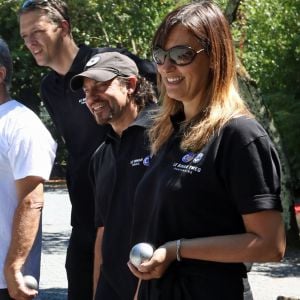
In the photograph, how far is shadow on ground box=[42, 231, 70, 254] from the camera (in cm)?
1288

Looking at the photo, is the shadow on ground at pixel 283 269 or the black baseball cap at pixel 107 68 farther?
the shadow on ground at pixel 283 269

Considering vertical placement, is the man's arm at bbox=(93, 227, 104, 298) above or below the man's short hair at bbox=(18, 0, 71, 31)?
below

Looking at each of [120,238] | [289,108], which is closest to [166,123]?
[120,238]

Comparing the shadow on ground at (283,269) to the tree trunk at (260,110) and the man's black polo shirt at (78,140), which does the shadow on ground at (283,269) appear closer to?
the tree trunk at (260,110)

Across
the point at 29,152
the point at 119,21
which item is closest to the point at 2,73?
the point at 29,152

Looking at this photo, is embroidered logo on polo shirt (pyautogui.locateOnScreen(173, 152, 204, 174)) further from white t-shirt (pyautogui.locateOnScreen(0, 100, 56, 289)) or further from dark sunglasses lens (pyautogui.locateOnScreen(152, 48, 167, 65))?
white t-shirt (pyautogui.locateOnScreen(0, 100, 56, 289))

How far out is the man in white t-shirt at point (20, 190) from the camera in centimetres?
396

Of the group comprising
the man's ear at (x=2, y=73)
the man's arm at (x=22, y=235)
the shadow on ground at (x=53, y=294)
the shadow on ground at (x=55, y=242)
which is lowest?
the shadow on ground at (x=55, y=242)

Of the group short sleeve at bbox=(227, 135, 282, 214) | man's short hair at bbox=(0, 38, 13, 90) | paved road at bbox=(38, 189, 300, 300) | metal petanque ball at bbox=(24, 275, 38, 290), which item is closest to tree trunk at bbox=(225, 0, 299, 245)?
paved road at bbox=(38, 189, 300, 300)

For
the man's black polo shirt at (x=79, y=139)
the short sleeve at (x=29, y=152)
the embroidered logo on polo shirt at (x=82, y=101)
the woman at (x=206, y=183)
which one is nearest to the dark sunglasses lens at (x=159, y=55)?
the woman at (x=206, y=183)

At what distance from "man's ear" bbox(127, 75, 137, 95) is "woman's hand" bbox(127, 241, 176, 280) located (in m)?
1.37

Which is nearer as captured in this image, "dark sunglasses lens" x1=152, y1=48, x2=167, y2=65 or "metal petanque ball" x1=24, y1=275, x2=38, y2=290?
"dark sunglasses lens" x1=152, y1=48, x2=167, y2=65

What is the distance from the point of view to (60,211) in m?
19.5

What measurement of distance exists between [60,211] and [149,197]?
16.8 m
